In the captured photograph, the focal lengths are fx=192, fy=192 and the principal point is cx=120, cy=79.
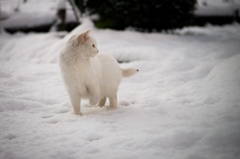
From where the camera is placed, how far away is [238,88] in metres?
2.70

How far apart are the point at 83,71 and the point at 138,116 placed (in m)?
0.88

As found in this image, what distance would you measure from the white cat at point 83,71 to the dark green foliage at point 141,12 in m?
4.56

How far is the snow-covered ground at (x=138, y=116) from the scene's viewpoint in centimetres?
166

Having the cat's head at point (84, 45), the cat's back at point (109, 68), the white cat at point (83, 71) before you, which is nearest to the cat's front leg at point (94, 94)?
the white cat at point (83, 71)

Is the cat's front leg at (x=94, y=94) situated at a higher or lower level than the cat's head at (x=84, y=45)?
lower

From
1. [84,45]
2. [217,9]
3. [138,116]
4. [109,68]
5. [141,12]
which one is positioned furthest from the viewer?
[217,9]

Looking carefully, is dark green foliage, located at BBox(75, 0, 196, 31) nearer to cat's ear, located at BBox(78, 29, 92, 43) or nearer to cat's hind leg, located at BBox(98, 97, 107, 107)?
cat's hind leg, located at BBox(98, 97, 107, 107)

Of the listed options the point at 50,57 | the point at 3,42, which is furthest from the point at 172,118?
the point at 3,42

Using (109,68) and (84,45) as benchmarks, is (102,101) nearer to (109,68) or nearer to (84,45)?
(109,68)

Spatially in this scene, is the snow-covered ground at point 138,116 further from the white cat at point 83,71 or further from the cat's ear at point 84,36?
the cat's ear at point 84,36

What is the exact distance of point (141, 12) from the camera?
6.65 metres

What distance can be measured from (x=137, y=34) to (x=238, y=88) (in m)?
4.40

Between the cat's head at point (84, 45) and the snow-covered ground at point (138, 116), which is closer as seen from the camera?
the snow-covered ground at point (138, 116)

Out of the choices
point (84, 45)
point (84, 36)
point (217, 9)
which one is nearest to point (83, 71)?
point (84, 45)
